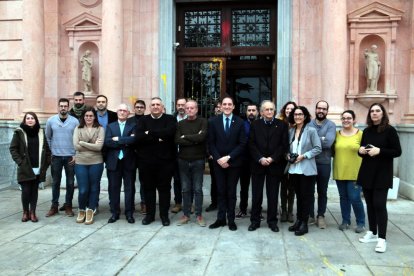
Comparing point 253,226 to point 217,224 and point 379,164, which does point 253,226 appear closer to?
point 217,224

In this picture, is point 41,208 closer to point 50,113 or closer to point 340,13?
point 50,113

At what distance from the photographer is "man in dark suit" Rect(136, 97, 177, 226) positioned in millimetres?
6008

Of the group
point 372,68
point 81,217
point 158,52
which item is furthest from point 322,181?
point 158,52

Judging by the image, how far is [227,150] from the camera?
589cm

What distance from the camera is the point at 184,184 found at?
614cm

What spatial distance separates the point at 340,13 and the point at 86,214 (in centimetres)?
672

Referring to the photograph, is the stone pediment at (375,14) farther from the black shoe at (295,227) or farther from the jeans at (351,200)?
the black shoe at (295,227)

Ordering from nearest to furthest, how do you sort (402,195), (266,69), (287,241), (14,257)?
(14,257)
(287,241)
(402,195)
(266,69)

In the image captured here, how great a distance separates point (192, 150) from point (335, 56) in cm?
449

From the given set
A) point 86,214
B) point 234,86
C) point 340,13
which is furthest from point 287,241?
point 234,86

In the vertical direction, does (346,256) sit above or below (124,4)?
below

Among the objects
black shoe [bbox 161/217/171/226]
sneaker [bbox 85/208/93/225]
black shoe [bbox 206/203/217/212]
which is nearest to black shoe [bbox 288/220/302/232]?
black shoe [bbox 206/203/217/212]

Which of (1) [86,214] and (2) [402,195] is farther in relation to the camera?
(2) [402,195]

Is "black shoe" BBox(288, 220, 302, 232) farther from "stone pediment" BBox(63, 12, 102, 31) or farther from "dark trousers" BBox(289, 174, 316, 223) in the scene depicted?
"stone pediment" BBox(63, 12, 102, 31)
